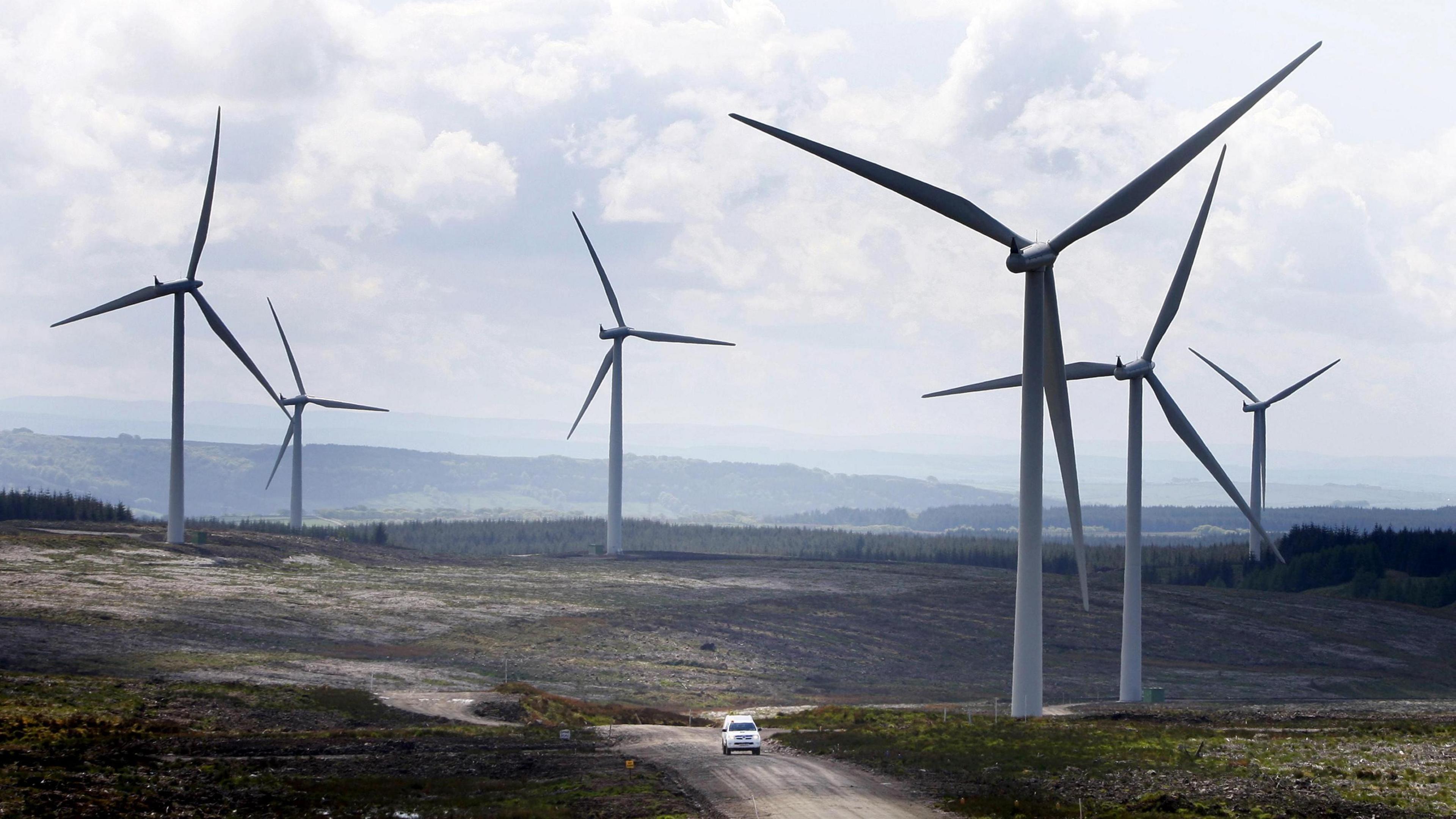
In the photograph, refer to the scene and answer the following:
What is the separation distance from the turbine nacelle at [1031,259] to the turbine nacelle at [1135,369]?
1951 centimetres

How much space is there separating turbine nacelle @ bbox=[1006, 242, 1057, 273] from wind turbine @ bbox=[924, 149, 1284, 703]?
18.2 meters

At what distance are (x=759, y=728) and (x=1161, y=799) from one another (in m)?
29.0

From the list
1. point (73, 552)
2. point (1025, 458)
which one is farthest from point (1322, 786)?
point (73, 552)

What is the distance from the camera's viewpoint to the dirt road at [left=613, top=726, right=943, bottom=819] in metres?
40.0

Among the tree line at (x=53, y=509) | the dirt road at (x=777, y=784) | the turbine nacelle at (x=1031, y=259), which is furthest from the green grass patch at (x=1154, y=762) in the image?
the tree line at (x=53, y=509)

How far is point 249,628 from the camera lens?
3602 inches

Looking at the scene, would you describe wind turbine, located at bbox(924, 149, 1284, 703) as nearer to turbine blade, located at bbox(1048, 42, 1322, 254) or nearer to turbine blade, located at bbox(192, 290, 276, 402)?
turbine blade, located at bbox(1048, 42, 1322, 254)

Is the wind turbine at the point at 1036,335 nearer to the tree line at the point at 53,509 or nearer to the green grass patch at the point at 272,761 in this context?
the green grass patch at the point at 272,761

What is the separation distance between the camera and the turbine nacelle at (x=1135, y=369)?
7325cm

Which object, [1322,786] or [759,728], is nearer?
[1322,786]

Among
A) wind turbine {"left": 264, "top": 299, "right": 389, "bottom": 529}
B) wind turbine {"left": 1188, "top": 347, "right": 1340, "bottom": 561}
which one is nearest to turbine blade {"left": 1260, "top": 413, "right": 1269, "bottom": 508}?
wind turbine {"left": 1188, "top": 347, "right": 1340, "bottom": 561}

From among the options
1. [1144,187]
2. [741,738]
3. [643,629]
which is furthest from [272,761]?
[643,629]

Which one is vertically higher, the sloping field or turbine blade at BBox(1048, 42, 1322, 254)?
turbine blade at BBox(1048, 42, 1322, 254)

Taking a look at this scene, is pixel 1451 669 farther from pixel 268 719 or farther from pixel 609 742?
pixel 268 719
